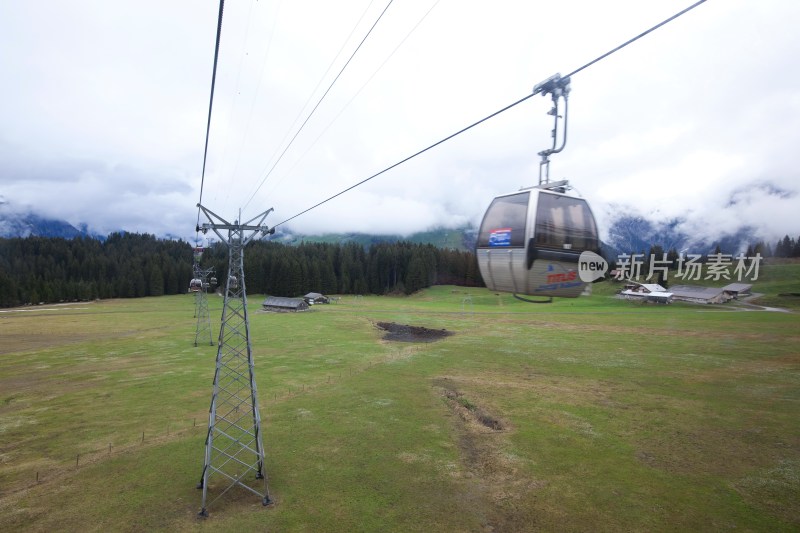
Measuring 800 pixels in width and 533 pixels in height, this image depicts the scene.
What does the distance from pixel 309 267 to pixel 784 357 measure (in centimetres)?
13105

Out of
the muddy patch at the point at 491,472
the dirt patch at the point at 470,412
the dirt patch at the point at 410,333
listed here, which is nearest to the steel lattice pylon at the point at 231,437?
the muddy patch at the point at 491,472

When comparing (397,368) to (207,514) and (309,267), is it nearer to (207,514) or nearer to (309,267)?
(207,514)

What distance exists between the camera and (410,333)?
69.3 metres

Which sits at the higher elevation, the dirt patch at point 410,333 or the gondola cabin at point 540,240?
the gondola cabin at point 540,240

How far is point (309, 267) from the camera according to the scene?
150 m

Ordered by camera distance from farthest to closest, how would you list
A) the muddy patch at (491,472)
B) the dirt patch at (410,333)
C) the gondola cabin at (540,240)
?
the dirt patch at (410,333) → the muddy patch at (491,472) → the gondola cabin at (540,240)

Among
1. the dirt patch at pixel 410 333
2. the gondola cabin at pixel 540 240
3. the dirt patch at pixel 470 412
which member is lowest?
the dirt patch at pixel 410 333

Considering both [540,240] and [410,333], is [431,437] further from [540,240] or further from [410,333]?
[410,333]

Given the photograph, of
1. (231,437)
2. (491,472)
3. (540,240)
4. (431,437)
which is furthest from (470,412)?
(540,240)

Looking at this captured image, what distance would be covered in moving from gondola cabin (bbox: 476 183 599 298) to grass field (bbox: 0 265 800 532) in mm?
10931

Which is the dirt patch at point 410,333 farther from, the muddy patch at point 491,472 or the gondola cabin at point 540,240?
the gondola cabin at point 540,240

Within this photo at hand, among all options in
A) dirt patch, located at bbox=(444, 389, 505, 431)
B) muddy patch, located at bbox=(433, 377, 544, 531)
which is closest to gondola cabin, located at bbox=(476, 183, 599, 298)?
muddy patch, located at bbox=(433, 377, 544, 531)

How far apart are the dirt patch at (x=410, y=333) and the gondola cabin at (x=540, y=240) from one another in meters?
50.0

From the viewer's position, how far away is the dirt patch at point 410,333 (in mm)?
63594
